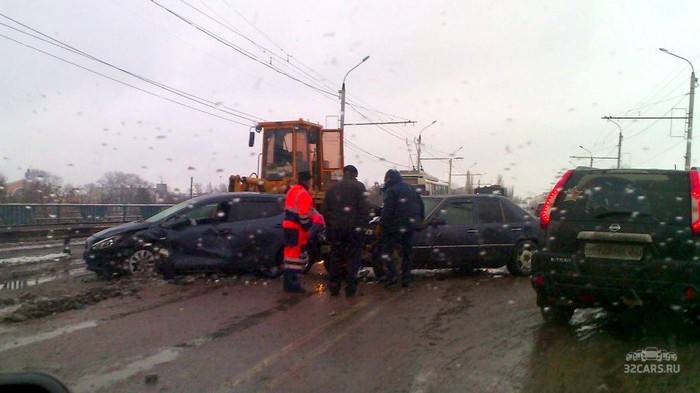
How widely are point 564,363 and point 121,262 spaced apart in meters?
7.13

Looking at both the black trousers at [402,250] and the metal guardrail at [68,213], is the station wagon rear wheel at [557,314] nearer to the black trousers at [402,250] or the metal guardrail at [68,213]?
the black trousers at [402,250]

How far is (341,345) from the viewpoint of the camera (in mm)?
5785

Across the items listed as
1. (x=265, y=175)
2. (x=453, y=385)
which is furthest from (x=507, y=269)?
(x=265, y=175)

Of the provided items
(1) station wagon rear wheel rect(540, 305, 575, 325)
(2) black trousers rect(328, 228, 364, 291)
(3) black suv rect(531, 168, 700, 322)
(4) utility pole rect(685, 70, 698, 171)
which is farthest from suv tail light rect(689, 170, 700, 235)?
(4) utility pole rect(685, 70, 698, 171)

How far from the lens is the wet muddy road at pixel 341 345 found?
473cm

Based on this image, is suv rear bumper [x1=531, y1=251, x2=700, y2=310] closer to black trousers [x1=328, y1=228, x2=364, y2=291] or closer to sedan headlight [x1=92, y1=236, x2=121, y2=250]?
black trousers [x1=328, y1=228, x2=364, y2=291]

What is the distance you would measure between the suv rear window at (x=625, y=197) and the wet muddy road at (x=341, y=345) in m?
1.26

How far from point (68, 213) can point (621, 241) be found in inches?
931

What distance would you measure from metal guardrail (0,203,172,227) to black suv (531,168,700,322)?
2044 cm

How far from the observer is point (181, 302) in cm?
798

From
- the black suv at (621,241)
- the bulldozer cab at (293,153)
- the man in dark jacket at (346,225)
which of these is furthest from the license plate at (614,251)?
the bulldozer cab at (293,153)

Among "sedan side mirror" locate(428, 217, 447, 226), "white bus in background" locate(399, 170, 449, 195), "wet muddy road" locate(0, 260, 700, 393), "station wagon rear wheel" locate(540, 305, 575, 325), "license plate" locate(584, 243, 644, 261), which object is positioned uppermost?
"white bus in background" locate(399, 170, 449, 195)

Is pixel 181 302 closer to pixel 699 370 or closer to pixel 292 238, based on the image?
pixel 292 238

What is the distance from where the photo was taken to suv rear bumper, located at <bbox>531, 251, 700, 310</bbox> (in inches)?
210
